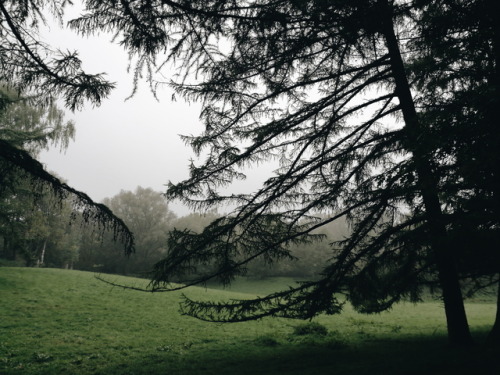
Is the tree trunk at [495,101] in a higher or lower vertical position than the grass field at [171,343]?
higher

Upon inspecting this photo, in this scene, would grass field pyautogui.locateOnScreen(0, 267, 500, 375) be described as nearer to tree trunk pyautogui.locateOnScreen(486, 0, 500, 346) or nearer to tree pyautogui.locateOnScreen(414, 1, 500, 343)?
tree pyautogui.locateOnScreen(414, 1, 500, 343)

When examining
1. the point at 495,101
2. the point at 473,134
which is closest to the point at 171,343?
the point at 473,134

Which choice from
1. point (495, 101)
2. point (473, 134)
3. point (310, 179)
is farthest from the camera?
point (310, 179)

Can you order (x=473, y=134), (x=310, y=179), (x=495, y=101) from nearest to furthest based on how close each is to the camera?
(x=495, y=101) → (x=473, y=134) → (x=310, y=179)

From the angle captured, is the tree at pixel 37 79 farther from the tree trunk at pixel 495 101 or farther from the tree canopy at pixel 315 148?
the tree trunk at pixel 495 101

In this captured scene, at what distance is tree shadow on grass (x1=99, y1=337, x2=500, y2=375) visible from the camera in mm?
4430

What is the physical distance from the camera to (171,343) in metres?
9.64

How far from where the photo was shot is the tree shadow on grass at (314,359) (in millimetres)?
4430

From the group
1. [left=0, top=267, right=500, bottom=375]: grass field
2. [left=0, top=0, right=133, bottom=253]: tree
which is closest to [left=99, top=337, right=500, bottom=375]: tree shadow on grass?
[left=0, top=267, right=500, bottom=375]: grass field

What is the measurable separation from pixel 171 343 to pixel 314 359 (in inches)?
193

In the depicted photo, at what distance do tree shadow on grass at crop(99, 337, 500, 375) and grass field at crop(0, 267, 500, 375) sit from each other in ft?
0.08

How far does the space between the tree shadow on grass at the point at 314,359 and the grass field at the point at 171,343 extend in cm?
2

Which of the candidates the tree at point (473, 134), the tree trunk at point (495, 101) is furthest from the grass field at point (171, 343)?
the tree trunk at point (495, 101)

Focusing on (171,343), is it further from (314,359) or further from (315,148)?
(315,148)
